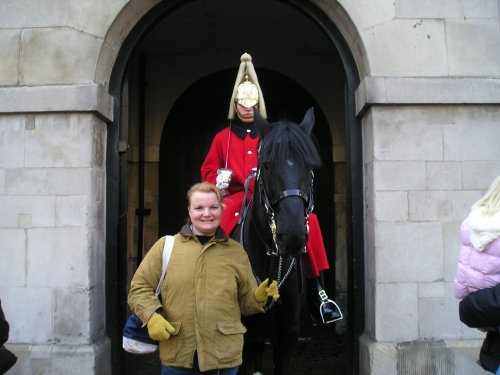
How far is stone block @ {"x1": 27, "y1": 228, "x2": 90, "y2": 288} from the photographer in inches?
162

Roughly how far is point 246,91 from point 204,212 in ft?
5.87

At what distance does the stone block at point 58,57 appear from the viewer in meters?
4.28

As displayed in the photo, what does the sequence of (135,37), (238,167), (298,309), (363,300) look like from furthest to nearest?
(135,37) → (363,300) → (238,167) → (298,309)

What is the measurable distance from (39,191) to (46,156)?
0.30 metres

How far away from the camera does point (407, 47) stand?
422cm

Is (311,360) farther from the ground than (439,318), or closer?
closer

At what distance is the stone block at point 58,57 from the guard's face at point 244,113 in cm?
130

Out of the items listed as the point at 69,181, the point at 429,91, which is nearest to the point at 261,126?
the point at 429,91

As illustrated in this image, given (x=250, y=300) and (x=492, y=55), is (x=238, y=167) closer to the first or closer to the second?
(x=250, y=300)

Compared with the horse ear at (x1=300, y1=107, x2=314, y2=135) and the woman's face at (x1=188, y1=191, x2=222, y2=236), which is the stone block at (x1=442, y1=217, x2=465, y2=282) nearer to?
the horse ear at (x1=300, y1=107, x2=314, y2=135)

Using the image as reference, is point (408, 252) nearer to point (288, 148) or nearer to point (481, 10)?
point (288, 148)

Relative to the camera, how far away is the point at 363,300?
14.4 ft

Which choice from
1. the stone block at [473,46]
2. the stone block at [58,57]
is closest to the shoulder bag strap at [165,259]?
the stone block at [58,57]

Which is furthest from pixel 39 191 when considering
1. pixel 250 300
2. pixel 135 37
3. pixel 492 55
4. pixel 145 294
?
pixel 492 55
